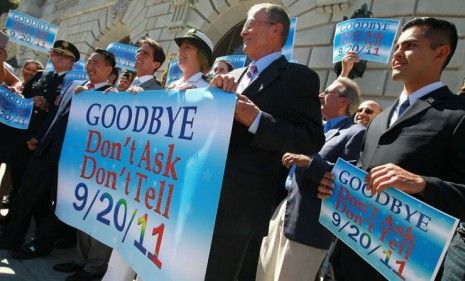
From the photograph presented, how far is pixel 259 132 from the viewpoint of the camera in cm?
188

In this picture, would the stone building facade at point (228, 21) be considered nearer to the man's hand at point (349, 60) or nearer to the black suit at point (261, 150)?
the man's hand at point (349, 60)

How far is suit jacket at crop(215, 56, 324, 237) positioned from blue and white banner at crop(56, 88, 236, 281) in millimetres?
156

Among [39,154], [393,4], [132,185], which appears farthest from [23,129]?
[393,4]

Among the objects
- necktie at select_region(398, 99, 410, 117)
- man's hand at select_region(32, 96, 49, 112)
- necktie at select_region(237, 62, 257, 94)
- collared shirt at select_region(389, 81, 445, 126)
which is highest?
collared shirt at select_region(389, 81, 445, 126)

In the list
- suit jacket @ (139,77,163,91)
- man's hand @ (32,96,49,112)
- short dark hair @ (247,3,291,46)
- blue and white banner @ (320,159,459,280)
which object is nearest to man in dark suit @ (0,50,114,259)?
man's hand @ (32,96,49,112)

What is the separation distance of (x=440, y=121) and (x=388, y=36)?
3005mm

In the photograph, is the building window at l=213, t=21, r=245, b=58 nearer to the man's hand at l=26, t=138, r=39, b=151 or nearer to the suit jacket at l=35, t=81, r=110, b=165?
the man's hand at l=26, t=138, r=39, b=151

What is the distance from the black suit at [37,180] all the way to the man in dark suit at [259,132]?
2.29 metres

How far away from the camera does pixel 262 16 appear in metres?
2.17

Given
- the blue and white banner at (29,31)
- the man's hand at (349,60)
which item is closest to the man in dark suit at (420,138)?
the man's hand at (349,60)

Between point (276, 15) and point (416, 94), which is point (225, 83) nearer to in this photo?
point (276, 15)

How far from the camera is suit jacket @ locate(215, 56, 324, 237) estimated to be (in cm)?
196

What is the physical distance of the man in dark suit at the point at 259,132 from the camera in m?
1.92

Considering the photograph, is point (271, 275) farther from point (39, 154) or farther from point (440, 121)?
point (39, 154)
